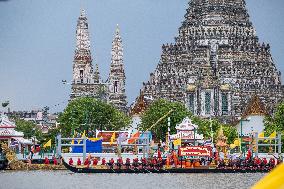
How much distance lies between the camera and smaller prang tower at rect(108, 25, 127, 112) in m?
100

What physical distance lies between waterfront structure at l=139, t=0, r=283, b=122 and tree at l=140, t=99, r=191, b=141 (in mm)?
12601

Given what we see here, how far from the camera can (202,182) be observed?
119ft

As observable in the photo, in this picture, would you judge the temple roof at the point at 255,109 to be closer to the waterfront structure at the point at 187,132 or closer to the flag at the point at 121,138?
the waterfront structure at the point at 187,132

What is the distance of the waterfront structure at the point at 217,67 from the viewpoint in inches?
3450

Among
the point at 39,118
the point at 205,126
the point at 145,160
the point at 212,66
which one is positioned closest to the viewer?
the point at 145,160

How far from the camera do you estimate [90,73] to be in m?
99.6

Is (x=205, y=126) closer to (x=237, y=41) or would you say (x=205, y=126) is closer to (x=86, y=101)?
(x=86, y=101)

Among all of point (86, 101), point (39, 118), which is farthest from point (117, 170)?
point (39, 118)

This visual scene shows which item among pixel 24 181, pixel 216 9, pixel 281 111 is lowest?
pixel 24 181

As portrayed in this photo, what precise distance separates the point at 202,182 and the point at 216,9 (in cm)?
6188

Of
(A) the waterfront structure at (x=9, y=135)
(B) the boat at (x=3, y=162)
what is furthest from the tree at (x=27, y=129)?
(B) the boat at (x=3, y=162)

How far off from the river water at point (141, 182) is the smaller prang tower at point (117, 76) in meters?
57.6

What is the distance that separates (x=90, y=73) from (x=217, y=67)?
51.3 ft

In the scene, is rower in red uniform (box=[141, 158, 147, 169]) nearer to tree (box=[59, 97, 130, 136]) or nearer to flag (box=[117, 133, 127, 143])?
flag (box=[117, 133, 127, 143])
